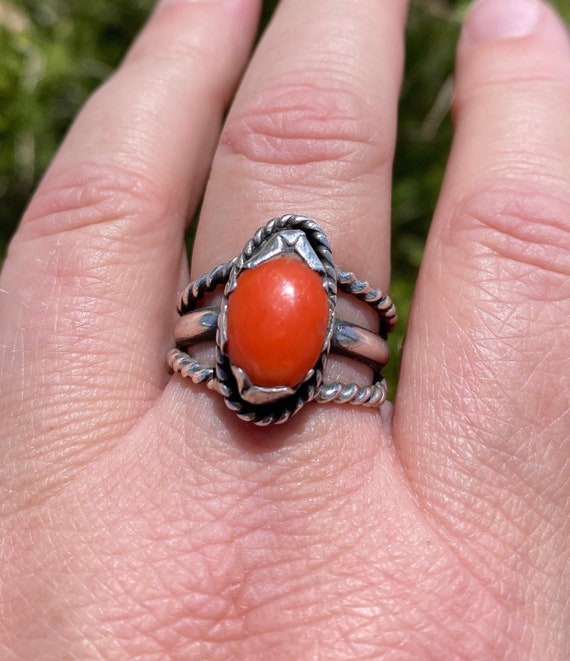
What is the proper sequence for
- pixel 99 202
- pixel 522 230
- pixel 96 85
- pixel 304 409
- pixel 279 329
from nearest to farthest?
pixel 279 329 < pixel 304 409 < pixel 522 230 < pixel 99 202 < pixel 96 85

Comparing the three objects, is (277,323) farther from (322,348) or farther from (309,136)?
(309,136)

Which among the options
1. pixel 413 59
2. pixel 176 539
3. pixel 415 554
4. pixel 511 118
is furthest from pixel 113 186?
pixel 413 59

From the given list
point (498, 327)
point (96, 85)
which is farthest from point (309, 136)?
point (96, 85)

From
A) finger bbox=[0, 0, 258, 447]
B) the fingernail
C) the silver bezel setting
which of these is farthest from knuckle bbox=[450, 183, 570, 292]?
finger bbox=[0, 0, 258, 447]

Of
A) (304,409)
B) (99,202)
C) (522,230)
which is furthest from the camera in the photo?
(99,202)

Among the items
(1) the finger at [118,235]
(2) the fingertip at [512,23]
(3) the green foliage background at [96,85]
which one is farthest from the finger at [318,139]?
(3) the green foliage background at [96,85]

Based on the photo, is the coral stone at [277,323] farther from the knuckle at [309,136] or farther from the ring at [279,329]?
the knuckle at [309,136]
